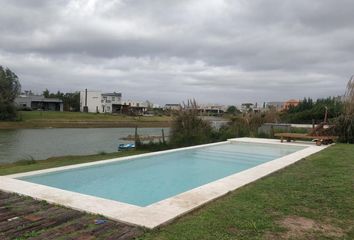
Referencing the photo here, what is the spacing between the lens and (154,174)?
8.17 metres

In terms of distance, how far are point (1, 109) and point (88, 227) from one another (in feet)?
162

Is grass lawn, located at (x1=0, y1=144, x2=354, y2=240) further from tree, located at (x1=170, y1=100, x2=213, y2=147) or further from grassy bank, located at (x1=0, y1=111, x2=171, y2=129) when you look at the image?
grassy bank, located at (x1=0, y1=111, x2=171, y2=129)

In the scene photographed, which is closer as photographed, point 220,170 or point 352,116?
point 220,170

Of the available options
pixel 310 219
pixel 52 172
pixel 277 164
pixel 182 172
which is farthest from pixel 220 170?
pixel 310 219

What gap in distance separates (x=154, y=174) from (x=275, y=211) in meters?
4.47

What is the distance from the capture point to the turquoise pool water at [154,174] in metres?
6.21

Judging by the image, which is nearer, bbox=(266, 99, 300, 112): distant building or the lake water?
the lake water

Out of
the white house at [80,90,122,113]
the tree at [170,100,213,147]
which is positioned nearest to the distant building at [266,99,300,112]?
the tree at [170,100,213,147]

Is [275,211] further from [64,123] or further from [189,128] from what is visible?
[64,123]

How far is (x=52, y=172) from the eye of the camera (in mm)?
6715

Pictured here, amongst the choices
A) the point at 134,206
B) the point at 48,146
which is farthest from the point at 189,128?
the point at 48,146

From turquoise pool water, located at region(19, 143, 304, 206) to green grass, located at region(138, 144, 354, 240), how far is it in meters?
1.74

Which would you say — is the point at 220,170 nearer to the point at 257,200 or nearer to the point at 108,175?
the point at 108,175

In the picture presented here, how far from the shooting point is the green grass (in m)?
3.30
